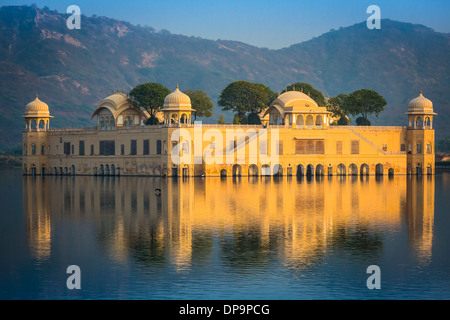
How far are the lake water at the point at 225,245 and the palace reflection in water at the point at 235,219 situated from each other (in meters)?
0.08

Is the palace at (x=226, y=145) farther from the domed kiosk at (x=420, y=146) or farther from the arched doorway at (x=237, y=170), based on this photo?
the domed kiosk at (x=420, y=146)

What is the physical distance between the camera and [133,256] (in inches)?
1227

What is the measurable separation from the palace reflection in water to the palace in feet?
41.4

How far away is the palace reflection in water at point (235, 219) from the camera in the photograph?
31922 mm

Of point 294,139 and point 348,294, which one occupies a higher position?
point 294,139

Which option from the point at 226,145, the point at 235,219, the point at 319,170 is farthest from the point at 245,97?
the point at 235,219

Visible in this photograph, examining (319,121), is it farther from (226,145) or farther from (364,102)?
(364,102)

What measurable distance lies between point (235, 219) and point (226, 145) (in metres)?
43.4

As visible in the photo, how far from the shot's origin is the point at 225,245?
33.7m

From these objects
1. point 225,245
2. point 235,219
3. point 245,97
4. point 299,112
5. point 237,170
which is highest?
point 245,97

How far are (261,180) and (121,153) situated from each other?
19.6 metres

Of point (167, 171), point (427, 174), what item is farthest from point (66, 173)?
point (427, 174)

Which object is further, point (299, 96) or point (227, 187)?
point (299, 96)
